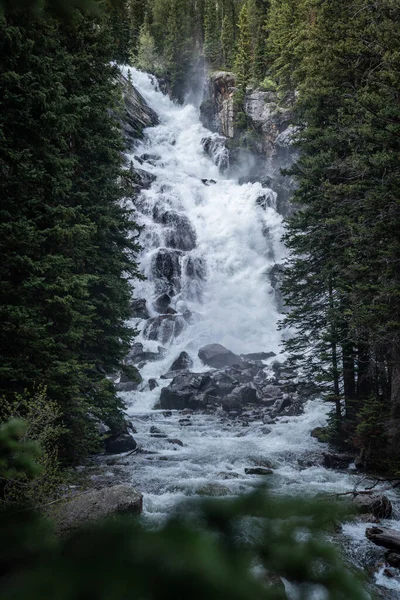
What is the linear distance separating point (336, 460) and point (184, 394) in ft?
36.6

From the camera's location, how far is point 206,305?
36.7 m

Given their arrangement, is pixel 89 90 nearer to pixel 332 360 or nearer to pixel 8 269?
pixel 8 269

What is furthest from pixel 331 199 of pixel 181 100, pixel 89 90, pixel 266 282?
pixel 181 100

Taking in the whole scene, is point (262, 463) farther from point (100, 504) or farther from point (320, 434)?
point (100, 504)

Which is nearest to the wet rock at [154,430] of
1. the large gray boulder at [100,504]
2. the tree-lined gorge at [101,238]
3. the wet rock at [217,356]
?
the tree-lined gorge at [101,238]

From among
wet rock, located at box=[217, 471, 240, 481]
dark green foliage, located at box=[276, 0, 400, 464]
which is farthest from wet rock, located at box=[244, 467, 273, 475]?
dark green foliage, located at box=[276, 0, 400, 464]

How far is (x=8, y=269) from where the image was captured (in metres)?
9.14

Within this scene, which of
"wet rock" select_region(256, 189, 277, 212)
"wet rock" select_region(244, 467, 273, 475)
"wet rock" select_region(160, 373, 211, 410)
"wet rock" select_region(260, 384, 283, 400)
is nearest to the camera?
"wet rock" select_region(244, 467, 273, 475)

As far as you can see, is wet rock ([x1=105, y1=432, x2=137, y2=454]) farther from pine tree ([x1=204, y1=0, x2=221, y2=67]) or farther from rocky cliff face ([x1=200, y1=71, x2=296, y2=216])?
pine tree ([x1=204, y1=0, x2=221, y2=67])

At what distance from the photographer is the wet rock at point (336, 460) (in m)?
12.2

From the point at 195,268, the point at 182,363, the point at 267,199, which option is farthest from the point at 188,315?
the point at 267,199

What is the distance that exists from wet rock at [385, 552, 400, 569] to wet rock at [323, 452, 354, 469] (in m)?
5.51

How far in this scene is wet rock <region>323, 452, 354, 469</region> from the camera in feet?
40.1

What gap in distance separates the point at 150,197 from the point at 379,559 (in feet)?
126
